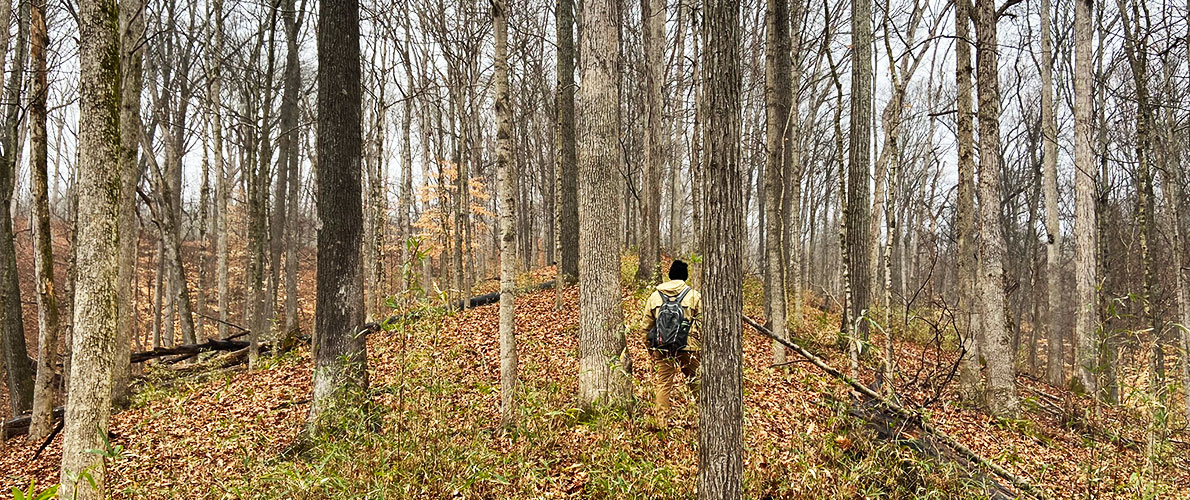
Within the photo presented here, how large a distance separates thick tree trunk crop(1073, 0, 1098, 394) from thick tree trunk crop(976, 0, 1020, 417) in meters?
2.87

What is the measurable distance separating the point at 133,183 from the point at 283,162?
28.5 feet

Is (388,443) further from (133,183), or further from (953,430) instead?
(953,430)

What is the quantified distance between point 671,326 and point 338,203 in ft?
12.3

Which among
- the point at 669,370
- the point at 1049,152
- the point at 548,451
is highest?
the point at 1049,152

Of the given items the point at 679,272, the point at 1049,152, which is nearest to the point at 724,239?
the point at 679,272

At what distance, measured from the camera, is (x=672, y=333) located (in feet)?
17.4

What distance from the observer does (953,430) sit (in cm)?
561

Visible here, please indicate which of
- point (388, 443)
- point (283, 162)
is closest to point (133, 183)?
point (388, 443)

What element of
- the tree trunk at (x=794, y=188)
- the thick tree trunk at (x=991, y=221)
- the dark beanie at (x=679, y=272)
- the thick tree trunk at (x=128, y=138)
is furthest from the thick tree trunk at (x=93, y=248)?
the thick tree trunk at (x=991, y=221)

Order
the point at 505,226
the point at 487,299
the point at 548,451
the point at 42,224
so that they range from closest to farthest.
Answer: the point at 548,451, the point at 505,226, the point at 42,224, the point at 487,299

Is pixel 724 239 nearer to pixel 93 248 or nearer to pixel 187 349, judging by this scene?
pixel 93 248

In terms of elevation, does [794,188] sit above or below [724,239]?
above

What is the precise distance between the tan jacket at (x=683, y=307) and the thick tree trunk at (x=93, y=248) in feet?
15.2

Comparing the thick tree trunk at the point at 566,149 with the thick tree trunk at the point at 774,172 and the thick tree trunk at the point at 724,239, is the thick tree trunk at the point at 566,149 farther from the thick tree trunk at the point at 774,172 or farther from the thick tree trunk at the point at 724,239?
the thick tree trunk at the point at 724,239
